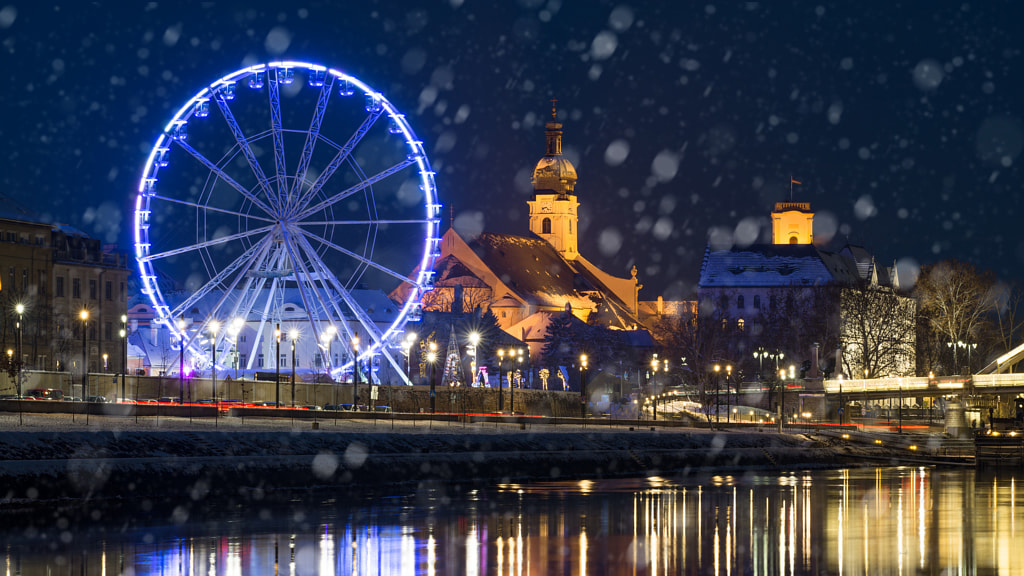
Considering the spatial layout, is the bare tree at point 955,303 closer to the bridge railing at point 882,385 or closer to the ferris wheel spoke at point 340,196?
the bridge railing at point 882,385

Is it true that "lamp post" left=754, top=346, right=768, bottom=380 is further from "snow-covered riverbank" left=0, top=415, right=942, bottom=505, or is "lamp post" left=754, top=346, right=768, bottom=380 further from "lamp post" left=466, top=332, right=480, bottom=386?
"snow-covered riverbank" left=0, top=415, right=942, bottom=505

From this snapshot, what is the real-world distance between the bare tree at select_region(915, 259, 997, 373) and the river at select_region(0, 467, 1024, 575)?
7385 centimetres

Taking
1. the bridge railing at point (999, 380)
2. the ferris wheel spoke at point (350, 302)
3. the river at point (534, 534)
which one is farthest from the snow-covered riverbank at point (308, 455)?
the bridge railing at point (999, 380)

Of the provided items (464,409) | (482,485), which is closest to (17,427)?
(482,485)

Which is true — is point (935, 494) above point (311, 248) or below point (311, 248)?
below

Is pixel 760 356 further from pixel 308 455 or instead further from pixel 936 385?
pixel 308 455

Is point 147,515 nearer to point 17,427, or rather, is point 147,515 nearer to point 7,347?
point 17,427

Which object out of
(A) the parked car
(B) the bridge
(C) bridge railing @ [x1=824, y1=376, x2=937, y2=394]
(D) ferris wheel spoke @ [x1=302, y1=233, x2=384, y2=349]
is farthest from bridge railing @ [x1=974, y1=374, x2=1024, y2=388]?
(A) the parked car

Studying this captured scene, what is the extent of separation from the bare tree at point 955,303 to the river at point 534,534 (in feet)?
242

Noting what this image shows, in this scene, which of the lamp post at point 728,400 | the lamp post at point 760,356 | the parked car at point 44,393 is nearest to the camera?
the parked car at point 44,393

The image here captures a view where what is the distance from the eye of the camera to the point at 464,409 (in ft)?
323

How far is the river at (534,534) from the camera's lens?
37094mm

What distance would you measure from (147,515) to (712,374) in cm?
10091

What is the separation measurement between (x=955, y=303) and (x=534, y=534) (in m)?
95.2
